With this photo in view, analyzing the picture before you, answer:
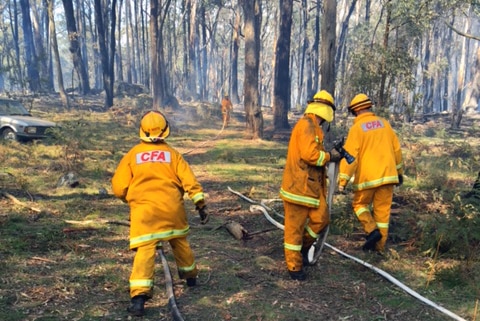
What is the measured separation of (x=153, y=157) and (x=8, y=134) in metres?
10.4

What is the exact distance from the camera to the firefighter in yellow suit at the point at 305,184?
4375 millimetres

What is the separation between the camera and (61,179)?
8.48 m

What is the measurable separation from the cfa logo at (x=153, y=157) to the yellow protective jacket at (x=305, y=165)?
1.34 meters

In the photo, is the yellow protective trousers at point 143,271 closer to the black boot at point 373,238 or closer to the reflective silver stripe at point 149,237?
the reflective silver stripe at point 149,237

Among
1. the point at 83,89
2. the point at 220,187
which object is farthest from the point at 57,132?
the point at 83,89

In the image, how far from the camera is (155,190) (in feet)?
12.6

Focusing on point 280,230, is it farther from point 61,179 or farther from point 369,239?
point 61,179

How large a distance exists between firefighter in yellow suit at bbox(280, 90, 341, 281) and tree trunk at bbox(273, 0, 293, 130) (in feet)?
47.4

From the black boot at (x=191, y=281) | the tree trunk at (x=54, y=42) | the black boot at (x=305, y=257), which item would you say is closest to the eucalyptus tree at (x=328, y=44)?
the black boot at (x=305, y=257)

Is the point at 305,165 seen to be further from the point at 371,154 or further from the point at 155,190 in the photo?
the point at 155,190

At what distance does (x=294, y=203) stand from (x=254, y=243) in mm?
1569

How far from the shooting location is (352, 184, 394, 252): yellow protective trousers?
200 inches

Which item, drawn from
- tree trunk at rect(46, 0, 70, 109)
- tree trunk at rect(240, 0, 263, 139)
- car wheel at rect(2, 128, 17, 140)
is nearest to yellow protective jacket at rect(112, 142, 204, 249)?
car wheel at rect(2, 128, 17, 140)

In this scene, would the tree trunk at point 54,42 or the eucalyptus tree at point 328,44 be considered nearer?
the eucalyptus tree at point 328,44
